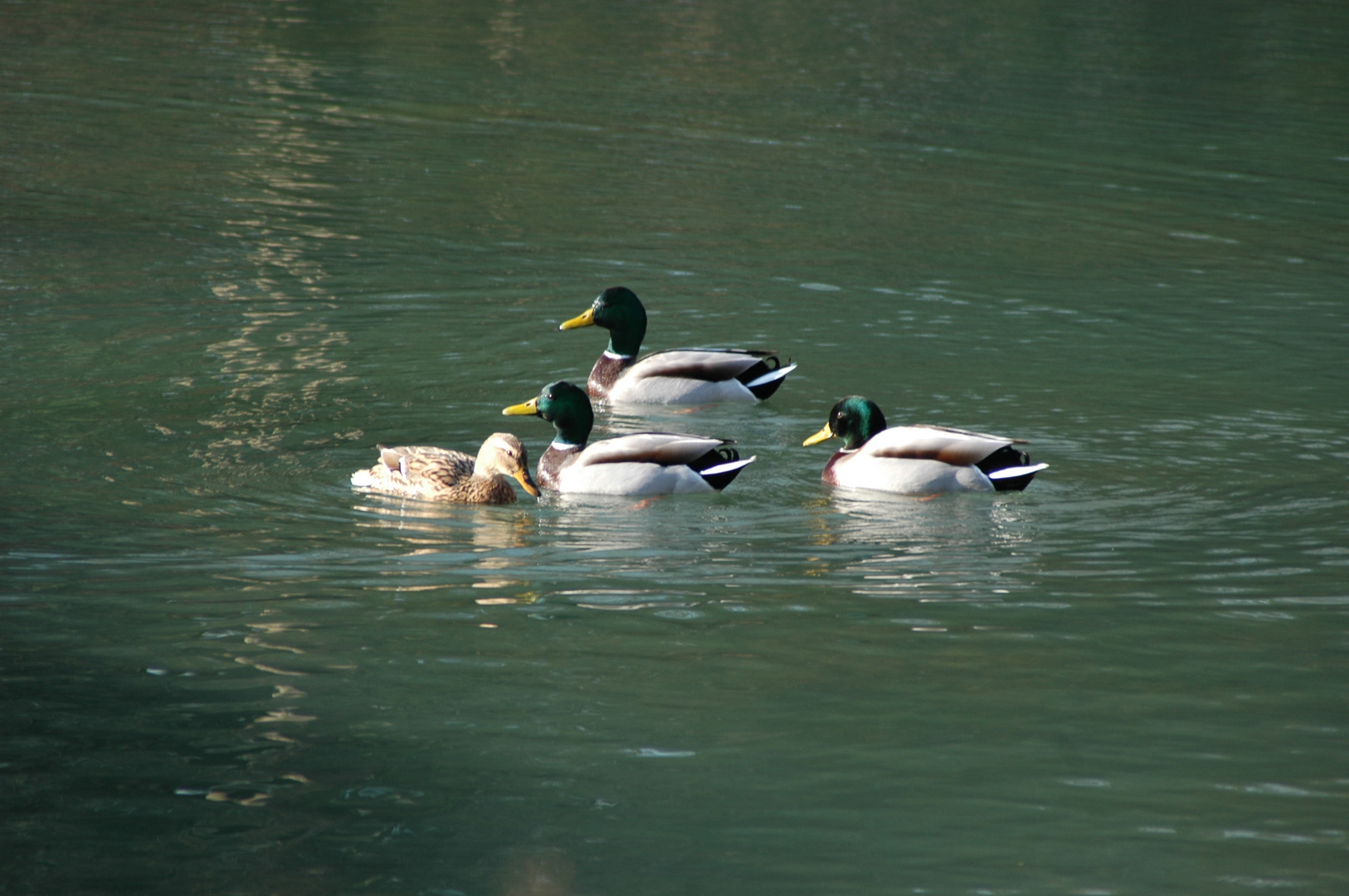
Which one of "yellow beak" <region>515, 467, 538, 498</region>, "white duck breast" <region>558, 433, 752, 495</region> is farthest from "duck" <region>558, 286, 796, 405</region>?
"yellow beak" <region>515, 467, 538, 498</region>

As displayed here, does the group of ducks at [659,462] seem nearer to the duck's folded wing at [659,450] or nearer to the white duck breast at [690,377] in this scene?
the duck's folded wing at [659,450]

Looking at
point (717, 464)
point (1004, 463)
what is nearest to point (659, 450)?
point (717, 464)

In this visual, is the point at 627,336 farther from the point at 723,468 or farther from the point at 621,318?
Answer: the point at 723,468

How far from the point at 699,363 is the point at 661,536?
384cm

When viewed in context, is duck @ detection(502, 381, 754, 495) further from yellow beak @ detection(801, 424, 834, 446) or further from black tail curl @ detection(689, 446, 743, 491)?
yellow beak @ detection(801, 424, 834, 446)

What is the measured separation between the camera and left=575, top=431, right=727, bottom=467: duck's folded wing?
10672 mm

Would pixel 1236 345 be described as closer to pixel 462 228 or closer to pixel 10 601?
pixel 462 228

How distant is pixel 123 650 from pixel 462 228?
12338 millimetres

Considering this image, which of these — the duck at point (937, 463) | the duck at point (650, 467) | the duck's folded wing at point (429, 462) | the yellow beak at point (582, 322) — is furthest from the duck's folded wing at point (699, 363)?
the duck's folded wing at point (429, 462)

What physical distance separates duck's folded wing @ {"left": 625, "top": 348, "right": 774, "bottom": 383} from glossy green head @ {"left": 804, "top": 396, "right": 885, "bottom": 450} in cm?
200

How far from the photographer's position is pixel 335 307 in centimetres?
1566

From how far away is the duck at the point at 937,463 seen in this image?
34.9 ft

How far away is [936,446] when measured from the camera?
421 inches

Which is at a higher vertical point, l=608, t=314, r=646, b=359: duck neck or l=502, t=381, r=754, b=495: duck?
l=608, t=314, r=646, b=359: duck neck
